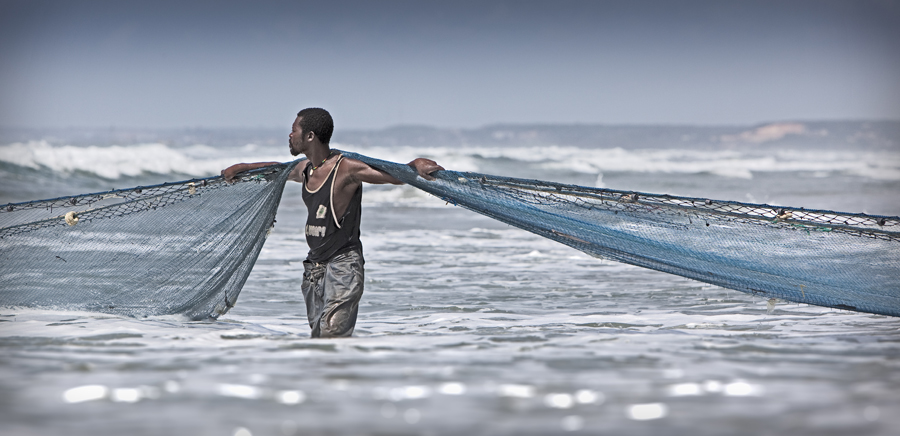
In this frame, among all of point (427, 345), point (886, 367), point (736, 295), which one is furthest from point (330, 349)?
point (736, 295)

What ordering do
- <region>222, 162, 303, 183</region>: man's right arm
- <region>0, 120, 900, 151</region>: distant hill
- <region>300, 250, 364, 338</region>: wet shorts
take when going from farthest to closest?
1. <region>0, 120, 900, 151</region>: distant hill
2. <region>222, 162, 303, 183</region>: man's right arm
3. <region>300, 250, 364, 338</region>: wet shorts

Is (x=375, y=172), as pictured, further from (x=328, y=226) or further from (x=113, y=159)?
(x=113, y=159)

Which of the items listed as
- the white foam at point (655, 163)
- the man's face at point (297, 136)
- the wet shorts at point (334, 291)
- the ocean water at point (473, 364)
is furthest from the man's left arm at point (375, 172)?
the white foam at point (655, 163)

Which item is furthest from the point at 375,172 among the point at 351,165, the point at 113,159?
the point at 113,159

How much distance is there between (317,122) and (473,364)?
5.43 ft

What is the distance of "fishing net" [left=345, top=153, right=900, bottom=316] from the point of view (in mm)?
5258

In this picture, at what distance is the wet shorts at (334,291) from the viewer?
4602mm

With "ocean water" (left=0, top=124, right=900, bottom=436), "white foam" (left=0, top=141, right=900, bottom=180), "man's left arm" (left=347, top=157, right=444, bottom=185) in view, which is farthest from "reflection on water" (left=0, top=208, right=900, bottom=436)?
"white foam" (left=0, top=141, right=900, bottom=180)

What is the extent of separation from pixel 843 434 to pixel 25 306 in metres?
5.04

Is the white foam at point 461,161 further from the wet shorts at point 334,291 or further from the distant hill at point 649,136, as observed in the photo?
the wet shorts at point 334,291

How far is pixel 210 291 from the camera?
5.71m

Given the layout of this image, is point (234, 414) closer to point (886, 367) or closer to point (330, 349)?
point (330, 349)

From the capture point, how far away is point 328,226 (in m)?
4.61

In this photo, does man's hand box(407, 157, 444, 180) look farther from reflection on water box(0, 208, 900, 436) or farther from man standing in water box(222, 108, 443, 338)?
reflection on water box(0, 208, 900, 436)
